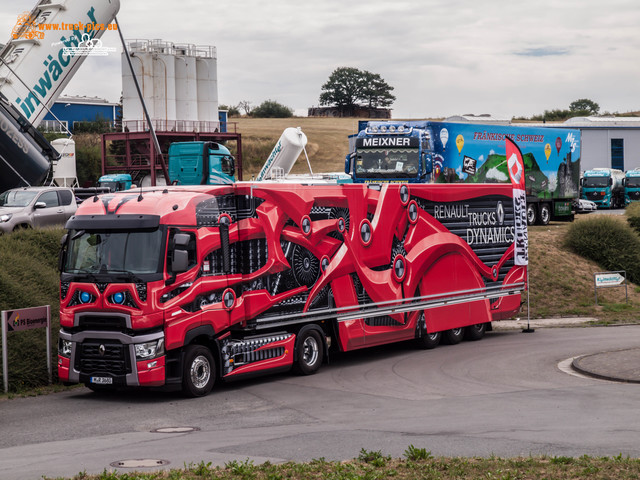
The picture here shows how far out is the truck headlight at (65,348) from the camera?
46.9ft

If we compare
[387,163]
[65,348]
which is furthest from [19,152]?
[65,348]

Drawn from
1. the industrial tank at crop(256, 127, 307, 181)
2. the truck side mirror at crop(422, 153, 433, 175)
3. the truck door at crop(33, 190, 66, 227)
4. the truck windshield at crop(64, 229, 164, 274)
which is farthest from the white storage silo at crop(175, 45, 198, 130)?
the truck windshield at crop(64, 229, 164, 274)

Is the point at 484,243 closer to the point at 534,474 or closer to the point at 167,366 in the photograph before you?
the point at 167,366

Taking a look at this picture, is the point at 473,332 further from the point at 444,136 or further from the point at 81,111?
the point at 81,111

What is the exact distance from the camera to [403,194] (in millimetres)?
19094

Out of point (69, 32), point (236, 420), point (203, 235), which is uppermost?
point (69, 32)

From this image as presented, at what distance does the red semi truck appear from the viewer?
13805mm

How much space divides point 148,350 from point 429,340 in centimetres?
840

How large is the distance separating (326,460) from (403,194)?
395 inches

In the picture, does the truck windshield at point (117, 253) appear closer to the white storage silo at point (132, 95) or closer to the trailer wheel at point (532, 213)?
the trailer wheel at point (532, 213)

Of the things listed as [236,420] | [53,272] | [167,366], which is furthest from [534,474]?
[53,272]

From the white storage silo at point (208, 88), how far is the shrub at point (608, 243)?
38.7 m

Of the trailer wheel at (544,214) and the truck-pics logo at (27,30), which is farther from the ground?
the truck-pics logo at (27,30)

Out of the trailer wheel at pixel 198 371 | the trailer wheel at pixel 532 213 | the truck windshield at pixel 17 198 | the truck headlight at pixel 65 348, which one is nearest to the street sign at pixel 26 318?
the truck headlight at pixel 65 348
